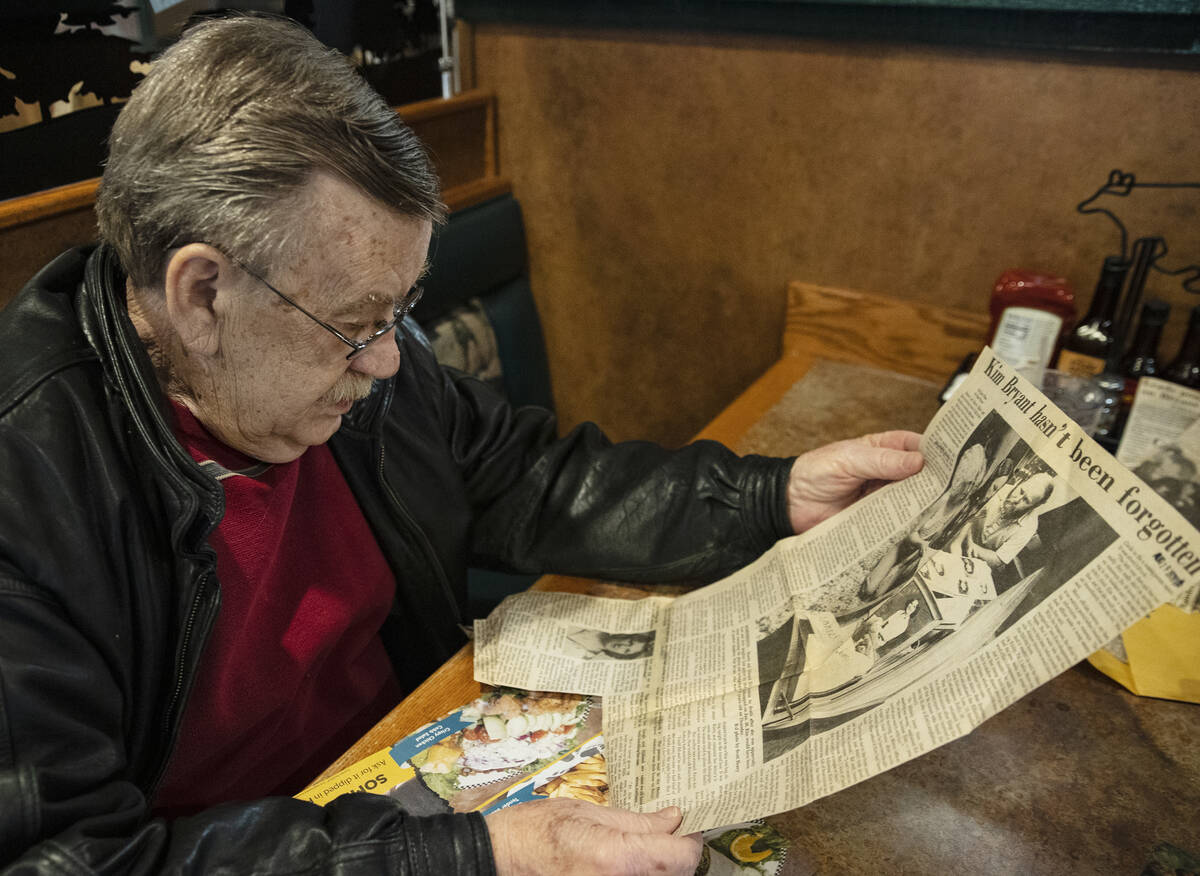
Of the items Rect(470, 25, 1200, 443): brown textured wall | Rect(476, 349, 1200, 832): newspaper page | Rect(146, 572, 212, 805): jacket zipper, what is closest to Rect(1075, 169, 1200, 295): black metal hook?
Rect(470, 25, 1200, 443): brown textured wall

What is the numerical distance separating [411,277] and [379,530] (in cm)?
39

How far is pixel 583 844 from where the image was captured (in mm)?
722

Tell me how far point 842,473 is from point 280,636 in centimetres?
70

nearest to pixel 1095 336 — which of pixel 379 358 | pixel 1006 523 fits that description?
pixel 1006 523

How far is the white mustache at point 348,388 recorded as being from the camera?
918 millimetres

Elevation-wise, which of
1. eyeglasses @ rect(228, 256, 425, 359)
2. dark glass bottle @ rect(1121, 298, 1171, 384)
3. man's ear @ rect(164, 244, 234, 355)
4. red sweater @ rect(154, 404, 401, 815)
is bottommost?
red sweater @ rect(154, 404, 401, 815)

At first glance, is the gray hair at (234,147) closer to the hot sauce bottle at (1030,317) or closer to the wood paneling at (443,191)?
the wood paneling at (443,191)

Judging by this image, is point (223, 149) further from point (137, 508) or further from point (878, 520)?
point (878, 520)

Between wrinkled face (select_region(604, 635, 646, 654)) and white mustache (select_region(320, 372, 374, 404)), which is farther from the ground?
white mustache (select_region(320, 372, 374, 404))

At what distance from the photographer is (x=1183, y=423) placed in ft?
4.25

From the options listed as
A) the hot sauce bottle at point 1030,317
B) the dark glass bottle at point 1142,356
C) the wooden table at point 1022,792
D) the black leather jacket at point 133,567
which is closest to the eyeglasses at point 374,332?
the black leather jacket at point 133,567

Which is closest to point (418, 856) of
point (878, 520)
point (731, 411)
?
point (878, 520)

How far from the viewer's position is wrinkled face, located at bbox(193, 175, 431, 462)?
782 millimetres

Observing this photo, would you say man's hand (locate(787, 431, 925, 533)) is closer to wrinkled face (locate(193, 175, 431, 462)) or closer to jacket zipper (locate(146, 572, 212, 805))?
wrinkled face (locate(193, 175, 431, 462))
